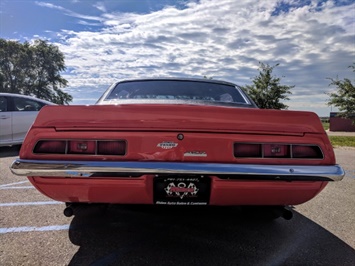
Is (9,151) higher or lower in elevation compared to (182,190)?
lower

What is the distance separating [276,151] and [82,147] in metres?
1.37

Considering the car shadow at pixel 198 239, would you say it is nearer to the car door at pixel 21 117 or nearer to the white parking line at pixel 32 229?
the white parking line at pixel 32 229

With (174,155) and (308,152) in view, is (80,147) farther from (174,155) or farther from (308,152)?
(308,152)

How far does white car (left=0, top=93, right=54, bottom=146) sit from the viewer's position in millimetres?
7934

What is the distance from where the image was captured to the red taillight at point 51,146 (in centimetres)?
228

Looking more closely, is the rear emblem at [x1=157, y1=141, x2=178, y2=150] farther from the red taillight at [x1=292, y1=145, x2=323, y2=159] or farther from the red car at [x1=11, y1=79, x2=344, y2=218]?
the red taillight at [x1=292, y1=145, x2=323, y2=159]

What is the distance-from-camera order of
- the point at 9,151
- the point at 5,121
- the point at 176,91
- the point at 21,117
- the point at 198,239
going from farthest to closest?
the point at 9,151
the point at 21,117
the point at 5,121
the point at 176,91
the point at 198,239

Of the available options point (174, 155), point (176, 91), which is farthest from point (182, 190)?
point (176, 91)

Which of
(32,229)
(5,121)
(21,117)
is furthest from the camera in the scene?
(21,117)

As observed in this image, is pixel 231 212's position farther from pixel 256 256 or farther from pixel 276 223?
pixel 256 256

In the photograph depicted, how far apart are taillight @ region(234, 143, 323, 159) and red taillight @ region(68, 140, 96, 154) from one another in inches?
39.2

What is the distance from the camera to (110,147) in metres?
2.29

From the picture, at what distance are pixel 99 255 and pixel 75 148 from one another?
0.85 metres

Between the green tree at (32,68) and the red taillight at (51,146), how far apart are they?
38.0 metres
